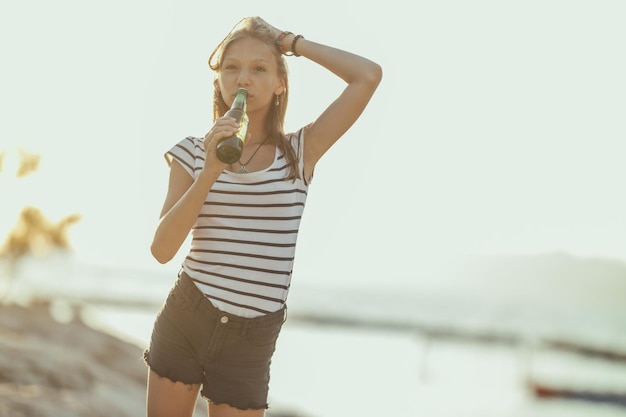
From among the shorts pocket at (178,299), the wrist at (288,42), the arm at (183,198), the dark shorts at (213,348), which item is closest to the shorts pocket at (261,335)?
the dark shorts at (213,348)

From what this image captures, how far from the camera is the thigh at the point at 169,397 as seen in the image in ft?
9.21

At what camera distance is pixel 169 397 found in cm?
281

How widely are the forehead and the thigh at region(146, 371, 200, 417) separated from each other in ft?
3.69

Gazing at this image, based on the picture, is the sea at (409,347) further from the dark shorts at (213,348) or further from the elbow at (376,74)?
the elbow at (376,74)

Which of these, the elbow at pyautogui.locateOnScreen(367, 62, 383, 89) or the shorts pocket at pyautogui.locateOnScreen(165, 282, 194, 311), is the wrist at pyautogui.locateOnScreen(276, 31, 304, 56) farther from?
the shorts pocket at pyautogui.locateOnScreen(165, 282, 194, 311)

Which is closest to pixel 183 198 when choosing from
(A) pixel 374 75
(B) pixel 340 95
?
(B) pixel 340 95

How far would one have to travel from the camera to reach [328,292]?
55219 millimetres

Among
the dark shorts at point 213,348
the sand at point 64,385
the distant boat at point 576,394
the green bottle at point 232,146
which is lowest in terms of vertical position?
the sand at point 64,385

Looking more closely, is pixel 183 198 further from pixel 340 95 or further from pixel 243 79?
pixel 340 95

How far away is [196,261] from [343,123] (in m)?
0.70

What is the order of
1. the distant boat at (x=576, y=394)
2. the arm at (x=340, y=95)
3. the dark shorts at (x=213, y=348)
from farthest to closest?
1. the distant boat at (x=576, y=394)
2. the arm at (x=340, y=95)
3. the dark shorts at (x=213, y=348)

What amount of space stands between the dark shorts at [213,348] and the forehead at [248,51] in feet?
2.54

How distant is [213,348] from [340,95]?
97 cm

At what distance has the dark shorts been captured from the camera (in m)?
2.74
